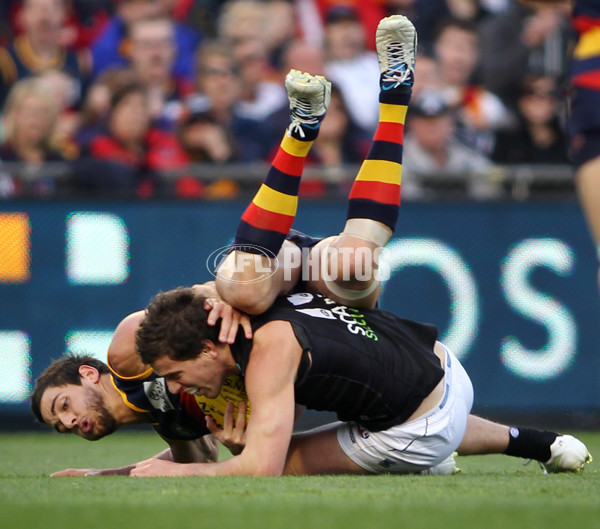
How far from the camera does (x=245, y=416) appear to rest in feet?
13.6

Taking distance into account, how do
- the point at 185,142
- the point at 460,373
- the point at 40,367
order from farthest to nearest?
the point at 185,142 → the point at 40,367 → the point at 460,373

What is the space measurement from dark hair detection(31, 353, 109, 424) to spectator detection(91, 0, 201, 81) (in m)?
4.75

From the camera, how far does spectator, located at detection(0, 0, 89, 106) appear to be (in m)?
8.70

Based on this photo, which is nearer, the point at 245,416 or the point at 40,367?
the point at 245,416

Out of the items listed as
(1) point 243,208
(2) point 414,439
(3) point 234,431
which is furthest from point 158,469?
(1) point 243,208

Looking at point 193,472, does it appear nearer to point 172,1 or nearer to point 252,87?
point 252,87

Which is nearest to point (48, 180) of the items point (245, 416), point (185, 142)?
point (185, 142)

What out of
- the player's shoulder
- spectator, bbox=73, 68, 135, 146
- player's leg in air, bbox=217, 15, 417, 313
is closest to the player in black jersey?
player's leg in air, bbox=217, 15, 417, 313

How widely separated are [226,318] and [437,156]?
4.44m

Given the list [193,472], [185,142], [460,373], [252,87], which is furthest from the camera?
[252,87]

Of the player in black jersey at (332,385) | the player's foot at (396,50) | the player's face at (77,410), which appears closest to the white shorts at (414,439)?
the player in black jersey at (332,385)

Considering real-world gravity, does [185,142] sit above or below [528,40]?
below

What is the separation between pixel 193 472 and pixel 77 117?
514 cm

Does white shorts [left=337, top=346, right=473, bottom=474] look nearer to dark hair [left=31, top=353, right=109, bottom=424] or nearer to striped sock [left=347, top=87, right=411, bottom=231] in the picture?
striped sock [left=347, top=87, right=411, bottom=231]
